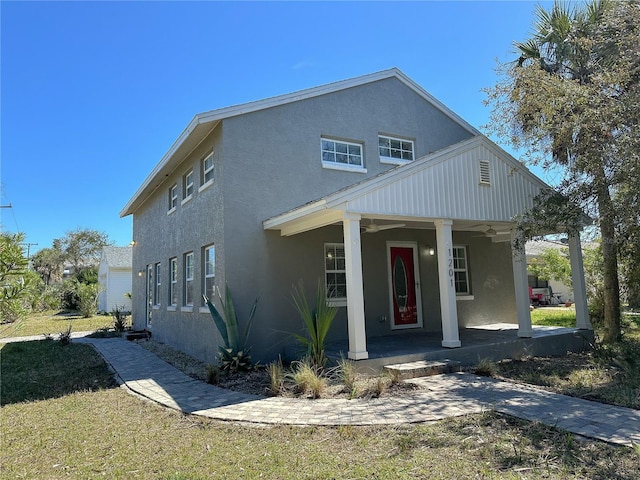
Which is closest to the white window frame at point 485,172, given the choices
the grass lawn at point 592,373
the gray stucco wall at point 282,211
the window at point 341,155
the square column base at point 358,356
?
the gray stucco wall at point 282,211

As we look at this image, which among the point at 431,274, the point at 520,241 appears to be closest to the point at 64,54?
the point at 431,274

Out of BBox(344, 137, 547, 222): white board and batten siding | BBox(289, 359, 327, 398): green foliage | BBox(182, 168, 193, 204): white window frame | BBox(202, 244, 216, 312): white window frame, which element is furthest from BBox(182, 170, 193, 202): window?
BBox(289, 359, 327, 398): green foliage

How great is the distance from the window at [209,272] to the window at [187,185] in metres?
2.19

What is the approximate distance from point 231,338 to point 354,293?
286cm

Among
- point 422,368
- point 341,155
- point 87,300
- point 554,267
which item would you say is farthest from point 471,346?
point 87,300

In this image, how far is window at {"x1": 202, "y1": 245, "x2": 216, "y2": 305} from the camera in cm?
1055

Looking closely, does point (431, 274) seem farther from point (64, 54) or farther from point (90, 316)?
point (90, 316)

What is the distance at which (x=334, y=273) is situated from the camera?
1091cm

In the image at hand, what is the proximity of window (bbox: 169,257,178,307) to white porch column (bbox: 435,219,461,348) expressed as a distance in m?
8.35

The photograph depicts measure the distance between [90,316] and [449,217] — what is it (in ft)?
85.7

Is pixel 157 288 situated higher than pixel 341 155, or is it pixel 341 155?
pixel 341 155

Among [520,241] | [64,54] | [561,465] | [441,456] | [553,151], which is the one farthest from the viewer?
[64,54]

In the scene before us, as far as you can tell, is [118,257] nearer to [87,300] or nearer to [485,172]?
[87,300]

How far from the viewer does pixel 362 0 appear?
9.94 metres
